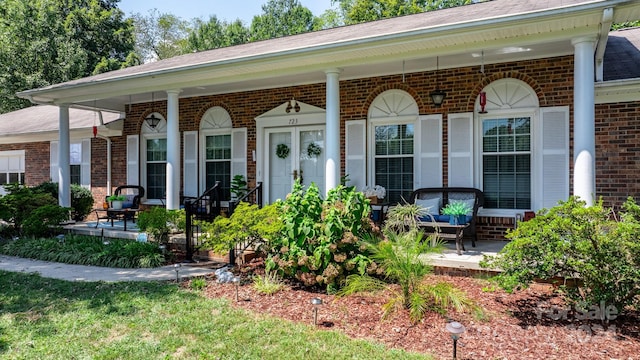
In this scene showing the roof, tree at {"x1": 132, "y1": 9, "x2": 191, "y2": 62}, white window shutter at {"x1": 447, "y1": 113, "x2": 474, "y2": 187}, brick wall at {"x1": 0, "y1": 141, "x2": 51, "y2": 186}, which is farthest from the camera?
tree at {"x1": 132, "y1": 9, "x2": 191, "y2": 62}

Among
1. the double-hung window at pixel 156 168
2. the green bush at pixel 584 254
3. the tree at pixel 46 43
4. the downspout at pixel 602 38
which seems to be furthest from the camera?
the tree at pixel 46 43

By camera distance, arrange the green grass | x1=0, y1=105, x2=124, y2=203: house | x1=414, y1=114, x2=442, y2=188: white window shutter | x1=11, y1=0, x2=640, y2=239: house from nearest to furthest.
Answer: the green grass
x1=11, y1=0, x2=640, y2=239: house
x1=414, y1=114, x2=442, y2=188: white window shutter
x1=0, y1=105, x2=124, y2=203: house

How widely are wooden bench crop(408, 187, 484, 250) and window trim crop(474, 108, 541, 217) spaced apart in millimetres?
335

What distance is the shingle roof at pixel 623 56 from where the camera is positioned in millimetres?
6480

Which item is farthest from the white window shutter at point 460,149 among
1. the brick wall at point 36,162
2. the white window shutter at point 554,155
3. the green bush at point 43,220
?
the brick wall at point 36,162

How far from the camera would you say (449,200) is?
7168 millimetres

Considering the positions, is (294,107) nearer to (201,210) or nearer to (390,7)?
(201,210)

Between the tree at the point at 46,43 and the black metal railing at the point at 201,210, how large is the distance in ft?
55.3

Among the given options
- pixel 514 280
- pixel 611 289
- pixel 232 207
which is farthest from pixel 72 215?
pixel 611 289

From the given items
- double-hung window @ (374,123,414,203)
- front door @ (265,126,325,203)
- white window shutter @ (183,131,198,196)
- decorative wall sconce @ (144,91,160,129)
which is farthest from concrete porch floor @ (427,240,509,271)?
decorative wall sconce @ (144,91,160,129)

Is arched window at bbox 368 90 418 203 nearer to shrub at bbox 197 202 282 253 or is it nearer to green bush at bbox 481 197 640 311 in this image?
shrub at bbox 197 202 282 253

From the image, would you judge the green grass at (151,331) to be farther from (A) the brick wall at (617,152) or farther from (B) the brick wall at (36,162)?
(B) the brick wall at (36,162)

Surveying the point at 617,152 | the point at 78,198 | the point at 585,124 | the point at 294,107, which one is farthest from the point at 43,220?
the point at 617,152

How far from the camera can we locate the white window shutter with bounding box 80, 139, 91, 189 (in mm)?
11953
